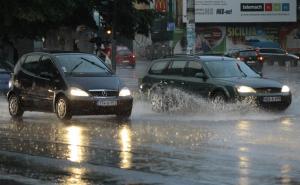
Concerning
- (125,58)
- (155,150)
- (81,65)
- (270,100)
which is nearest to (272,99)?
(270,100)

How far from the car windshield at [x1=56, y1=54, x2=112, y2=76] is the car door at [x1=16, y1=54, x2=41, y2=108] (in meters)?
0.74

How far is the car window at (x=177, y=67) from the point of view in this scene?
2034 centimetres

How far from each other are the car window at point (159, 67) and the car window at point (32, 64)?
3.95 m

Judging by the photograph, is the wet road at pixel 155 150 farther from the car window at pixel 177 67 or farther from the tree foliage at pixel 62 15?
the tree foliage at pixel 62 15

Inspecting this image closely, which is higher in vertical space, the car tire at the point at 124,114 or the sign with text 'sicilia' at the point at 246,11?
the sign with text 'sicilia' at the point at 246,11

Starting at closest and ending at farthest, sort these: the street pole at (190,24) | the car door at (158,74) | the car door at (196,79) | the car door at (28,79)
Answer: the car door at (28,79), the car door at (196,79), the car door at (158,74), the street pole at (190,24)

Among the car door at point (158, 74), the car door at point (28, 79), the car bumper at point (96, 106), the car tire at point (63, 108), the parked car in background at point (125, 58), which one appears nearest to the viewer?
the car bumper at point (96, 106)

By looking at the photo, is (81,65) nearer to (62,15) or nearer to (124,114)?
(124,114)

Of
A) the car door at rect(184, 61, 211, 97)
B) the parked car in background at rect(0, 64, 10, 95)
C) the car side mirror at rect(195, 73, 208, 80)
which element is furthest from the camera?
the parked car in background at rect(0, 64, 10, 95)

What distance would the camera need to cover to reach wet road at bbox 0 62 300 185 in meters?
9.40

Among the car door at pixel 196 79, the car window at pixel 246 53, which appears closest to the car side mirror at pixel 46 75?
the car door at pixel 196 79

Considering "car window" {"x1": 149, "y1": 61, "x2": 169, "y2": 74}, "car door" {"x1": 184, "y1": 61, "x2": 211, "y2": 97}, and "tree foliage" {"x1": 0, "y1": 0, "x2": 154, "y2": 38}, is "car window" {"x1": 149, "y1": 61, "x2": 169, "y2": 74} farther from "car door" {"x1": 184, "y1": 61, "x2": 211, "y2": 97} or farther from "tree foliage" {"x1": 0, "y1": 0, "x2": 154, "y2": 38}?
"tree foliage" {"x1": 0, "y1": 0, "x2": 154, "y2": 38}

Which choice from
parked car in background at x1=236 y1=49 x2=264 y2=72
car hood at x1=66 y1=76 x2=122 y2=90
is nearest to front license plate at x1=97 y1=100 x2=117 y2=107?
car hood at x1=66 y1=76 x2=122 y2=90

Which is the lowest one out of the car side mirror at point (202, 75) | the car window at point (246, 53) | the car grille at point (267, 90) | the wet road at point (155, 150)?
the wet road at point (155, 150)
